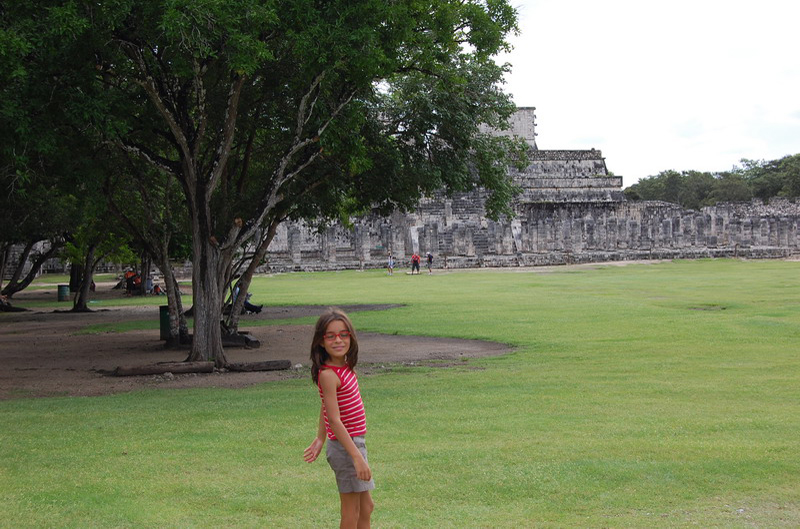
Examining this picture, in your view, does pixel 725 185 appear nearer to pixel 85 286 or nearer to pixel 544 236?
pixel 544 236

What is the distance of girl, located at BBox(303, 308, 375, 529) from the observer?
14.6 feet

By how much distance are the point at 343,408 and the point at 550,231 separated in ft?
179

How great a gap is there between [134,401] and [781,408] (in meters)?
6.97

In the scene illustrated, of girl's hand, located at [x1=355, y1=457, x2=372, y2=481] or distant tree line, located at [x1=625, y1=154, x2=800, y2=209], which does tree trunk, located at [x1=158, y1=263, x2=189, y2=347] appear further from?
distant tree line, located at [x1=625, y1=154, x2=800, y2=209]

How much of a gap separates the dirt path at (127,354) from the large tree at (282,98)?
4.78 feet

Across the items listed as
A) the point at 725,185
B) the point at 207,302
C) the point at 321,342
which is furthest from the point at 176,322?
the point at 725,185

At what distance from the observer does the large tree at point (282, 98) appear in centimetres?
1105

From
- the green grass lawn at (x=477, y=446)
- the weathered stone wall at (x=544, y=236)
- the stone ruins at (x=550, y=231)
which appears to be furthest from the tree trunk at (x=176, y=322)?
the weathered stone wall at (x=544, y=236)

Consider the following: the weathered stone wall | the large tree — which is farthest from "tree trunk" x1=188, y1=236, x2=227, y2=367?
the weathered stone wall

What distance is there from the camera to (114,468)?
667 cm

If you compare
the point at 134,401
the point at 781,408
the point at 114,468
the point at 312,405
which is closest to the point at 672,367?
the point at 781,408

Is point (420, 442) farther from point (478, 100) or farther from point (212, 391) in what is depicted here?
point (478, 100)

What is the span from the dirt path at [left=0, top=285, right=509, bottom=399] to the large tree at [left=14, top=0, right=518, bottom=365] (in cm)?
146

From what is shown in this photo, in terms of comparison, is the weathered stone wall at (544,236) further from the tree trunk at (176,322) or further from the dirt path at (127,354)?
the tree trunk at (176,322)
